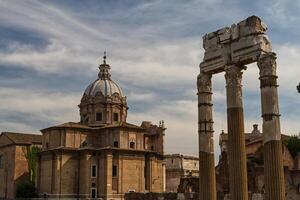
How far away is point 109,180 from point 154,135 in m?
10.3

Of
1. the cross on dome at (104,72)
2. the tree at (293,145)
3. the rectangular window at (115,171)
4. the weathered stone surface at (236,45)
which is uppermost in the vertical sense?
the cross on dome at (104,72)

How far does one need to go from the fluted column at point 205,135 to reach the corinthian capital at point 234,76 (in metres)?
1.28

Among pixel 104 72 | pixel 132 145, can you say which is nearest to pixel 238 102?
pixel 132 145

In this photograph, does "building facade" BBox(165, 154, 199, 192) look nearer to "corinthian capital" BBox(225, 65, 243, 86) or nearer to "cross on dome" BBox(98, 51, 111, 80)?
"cross on dome" BBox(98, 51, 111, 80)

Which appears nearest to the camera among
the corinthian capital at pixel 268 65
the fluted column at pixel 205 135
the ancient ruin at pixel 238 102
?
the ancient ruin at pixel 238 102

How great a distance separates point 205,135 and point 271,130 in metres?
3.04

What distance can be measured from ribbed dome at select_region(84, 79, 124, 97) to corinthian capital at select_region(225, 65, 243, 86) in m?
39.6

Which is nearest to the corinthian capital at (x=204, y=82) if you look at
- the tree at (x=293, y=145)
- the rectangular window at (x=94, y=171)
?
the rectangular window at (x=94, y=171)

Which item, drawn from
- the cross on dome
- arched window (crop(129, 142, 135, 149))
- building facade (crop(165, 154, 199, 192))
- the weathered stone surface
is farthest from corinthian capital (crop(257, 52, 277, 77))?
building facade (crop(165, 154, 199, 192))

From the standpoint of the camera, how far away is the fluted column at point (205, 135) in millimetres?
16203

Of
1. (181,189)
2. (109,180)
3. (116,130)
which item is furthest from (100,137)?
(181,189)

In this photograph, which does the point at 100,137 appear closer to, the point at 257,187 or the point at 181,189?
the point at 181,189

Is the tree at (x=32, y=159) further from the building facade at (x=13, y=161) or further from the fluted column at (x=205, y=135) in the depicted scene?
the fluted column at (x=205, y=135)

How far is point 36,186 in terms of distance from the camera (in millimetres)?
51281
